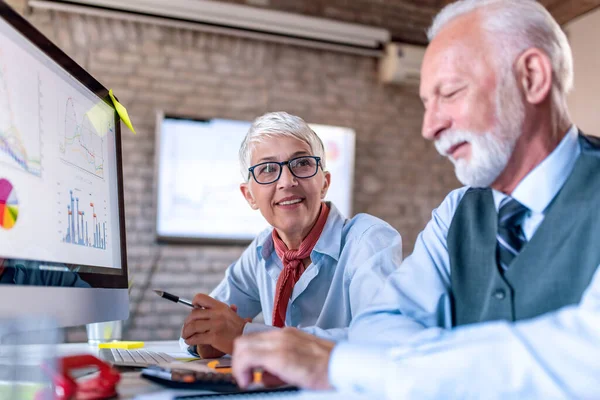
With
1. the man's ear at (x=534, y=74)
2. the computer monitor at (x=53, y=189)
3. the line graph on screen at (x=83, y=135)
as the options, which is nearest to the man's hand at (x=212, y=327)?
the computer monitor at (x=53, y=189)

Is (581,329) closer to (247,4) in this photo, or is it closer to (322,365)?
(322,365)

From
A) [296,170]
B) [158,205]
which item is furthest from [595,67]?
[296,170]

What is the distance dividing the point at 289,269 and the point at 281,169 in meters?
0.31

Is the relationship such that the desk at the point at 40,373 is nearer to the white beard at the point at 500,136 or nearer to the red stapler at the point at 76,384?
the red stapler at the point at 76,384

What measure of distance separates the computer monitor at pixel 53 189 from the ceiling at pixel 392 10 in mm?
3636

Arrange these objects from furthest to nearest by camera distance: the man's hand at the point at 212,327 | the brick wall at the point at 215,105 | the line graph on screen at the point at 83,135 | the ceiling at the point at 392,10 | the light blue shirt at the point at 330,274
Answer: the ceiling at the point at 392,10 → the brick wall at the point at 215,105 → the light blue shirt at the point at 330,274 → the man's hand at the point at 212,327 → the line graph on screen at the point at 83,135

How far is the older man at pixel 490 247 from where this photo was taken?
697 millimetres

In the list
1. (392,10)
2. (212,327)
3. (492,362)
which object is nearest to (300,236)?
(212,327)

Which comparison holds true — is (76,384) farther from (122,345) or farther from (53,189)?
(122,345)

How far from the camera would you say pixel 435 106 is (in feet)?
3.23

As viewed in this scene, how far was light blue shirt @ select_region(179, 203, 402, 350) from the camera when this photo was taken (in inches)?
58.7

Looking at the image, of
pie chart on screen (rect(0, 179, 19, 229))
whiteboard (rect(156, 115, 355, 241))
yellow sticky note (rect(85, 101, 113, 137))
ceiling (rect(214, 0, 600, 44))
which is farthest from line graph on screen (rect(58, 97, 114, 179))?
ceiling (rect(214, 0, 600, 44))

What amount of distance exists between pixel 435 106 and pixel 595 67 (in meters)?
4.57

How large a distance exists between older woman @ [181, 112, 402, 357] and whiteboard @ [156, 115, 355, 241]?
233 cm
